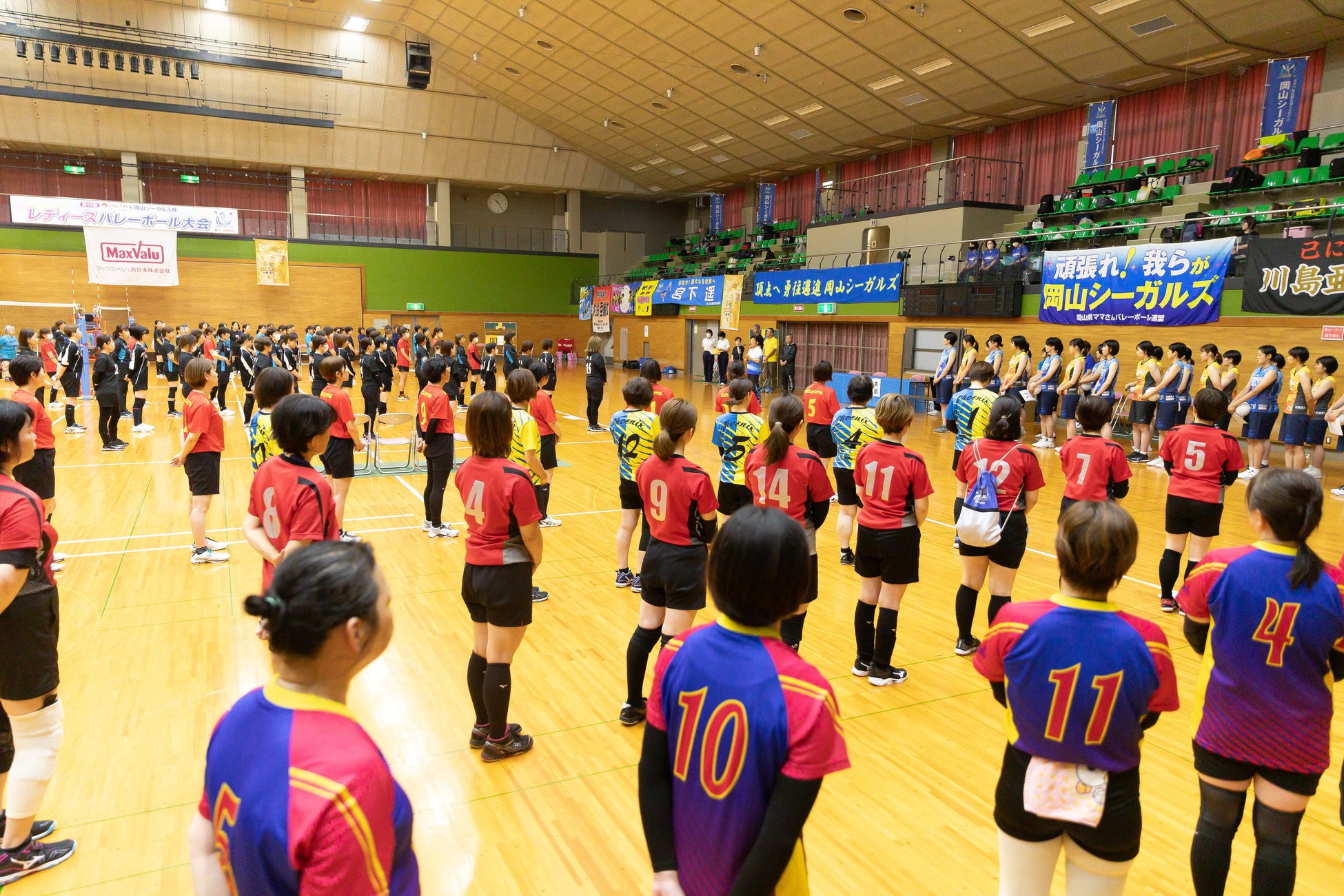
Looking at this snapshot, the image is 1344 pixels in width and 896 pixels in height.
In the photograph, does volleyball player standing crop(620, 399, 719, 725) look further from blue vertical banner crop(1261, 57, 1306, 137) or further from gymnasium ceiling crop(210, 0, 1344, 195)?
blue vertical banner crop(1261, 57, 1306, 137)

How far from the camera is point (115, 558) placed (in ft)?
21.4

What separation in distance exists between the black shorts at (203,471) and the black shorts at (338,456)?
0.77m

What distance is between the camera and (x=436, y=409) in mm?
6766

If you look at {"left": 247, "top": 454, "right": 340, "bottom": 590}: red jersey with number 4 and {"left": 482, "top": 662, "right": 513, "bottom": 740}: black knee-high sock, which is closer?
{"left": 247, "top": 454, "right": 340, "bottom": 590}: red jersey with number 4

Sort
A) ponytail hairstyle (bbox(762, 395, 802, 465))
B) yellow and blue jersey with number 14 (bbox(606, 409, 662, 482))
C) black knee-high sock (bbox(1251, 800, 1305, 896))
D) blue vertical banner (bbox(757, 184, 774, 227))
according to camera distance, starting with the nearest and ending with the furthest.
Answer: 1. black knee-high sock (bbox(1251, 800, 1305, 896))
2. ponytail hairstyle (bbox(762, 395, 802, 465))
3. yellow and blue jersey with number 14 (bbox(606, 409, 662, 482))
4. blue vertical banner (bbox(757, 184, 774, 227))

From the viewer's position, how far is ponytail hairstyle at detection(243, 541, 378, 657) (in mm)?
1216

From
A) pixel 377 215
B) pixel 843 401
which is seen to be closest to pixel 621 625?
pixel 843 401

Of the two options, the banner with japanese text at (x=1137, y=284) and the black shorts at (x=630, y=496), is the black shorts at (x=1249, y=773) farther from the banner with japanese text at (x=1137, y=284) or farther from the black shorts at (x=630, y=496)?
the banner with japanese text at (x=1137, y=284)

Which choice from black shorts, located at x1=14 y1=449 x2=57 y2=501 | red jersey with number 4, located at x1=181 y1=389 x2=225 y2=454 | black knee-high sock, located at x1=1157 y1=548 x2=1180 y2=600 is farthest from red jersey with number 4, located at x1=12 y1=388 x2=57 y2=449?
black knee-high sock, located at x1=1157 y1=548 x2=1180 y2=600

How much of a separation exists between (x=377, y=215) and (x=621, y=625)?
28.4 meters

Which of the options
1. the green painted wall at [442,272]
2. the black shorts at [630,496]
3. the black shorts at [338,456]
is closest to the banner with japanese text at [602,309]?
the green painted wall at [442,272]

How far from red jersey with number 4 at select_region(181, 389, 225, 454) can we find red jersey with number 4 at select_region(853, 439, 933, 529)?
4514 millimetres

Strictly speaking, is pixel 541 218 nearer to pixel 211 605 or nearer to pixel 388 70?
pixel 388 70

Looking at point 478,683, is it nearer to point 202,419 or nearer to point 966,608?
point 966,608
